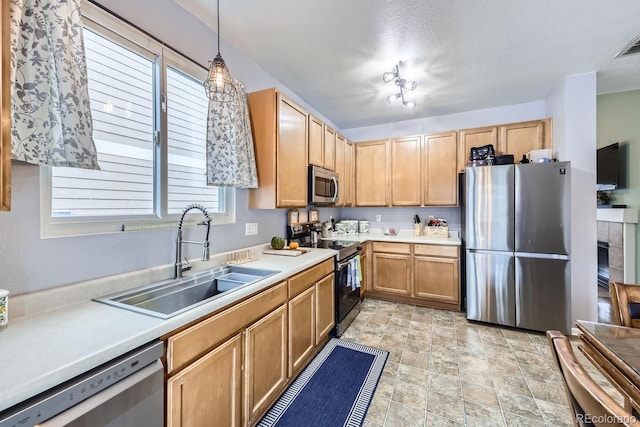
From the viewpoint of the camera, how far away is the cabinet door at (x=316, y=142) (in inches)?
107

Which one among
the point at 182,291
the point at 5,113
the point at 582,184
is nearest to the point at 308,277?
the point at 182,291

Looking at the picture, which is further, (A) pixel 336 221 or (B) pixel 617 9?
(A) pixel 336 221

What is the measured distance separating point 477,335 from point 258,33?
3.51m

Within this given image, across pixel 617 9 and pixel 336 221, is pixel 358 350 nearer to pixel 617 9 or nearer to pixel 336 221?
pixel 336 221

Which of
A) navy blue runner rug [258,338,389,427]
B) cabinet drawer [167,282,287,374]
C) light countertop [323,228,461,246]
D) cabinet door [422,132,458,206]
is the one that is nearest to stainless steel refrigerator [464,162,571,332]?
light countertop [323,228,461,246]

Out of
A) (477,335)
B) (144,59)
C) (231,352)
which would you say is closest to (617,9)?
(477,335)

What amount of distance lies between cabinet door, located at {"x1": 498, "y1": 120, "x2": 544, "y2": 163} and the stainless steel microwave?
217cm

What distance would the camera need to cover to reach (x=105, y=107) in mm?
1409

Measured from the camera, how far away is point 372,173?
3.98 meters

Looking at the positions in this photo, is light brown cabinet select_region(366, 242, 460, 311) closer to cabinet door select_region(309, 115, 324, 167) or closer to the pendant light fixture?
cabinet door select_region(309, 115, 324, 167)

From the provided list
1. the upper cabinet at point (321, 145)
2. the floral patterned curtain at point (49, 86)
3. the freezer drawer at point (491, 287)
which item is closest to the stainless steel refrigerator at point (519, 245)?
the freezer drawer at point (491, 287)

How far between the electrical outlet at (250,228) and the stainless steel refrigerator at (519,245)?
2.38m

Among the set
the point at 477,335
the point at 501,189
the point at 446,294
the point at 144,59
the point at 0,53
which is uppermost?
the point at 144,59

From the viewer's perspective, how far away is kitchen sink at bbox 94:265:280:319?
1.27 meters
